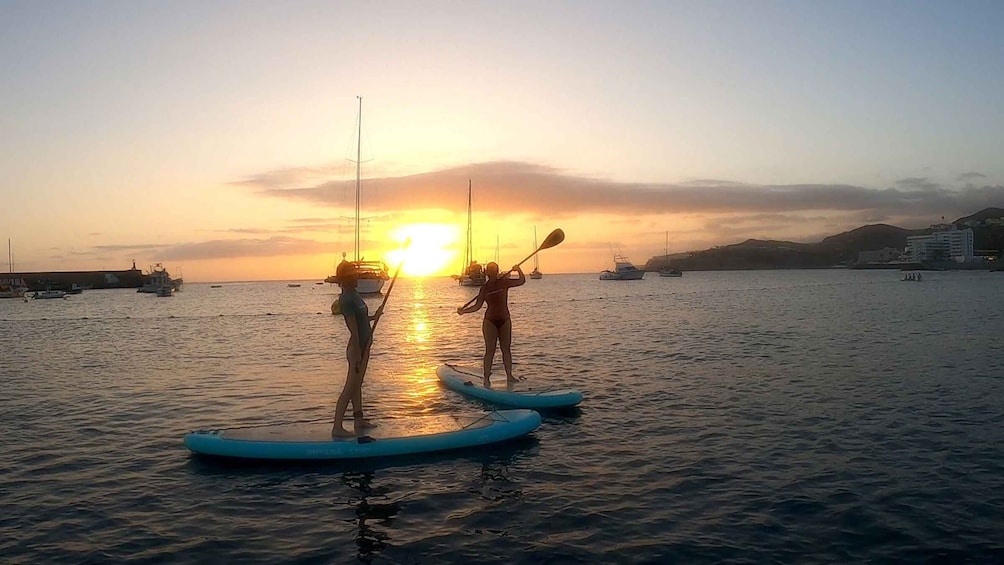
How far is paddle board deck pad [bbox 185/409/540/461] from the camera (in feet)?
33.2

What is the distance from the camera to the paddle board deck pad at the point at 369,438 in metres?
10.1

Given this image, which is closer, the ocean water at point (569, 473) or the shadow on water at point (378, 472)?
the ocean water at point (569, 473)

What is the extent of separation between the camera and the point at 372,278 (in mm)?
78250

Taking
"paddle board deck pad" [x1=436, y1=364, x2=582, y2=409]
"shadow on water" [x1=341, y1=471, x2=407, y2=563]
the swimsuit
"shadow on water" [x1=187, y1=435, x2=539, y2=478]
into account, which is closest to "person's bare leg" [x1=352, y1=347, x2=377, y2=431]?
"shadow on water" [x1=187, y1=435, x2=539, y2=478]

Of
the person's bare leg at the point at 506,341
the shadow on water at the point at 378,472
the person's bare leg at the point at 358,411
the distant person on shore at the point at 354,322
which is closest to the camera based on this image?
the shadow on water at the point at 378,472

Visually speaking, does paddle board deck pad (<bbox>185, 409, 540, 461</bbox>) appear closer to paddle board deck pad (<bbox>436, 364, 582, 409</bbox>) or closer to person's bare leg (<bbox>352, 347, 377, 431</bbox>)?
person's bare leg (<bbox>352, 347, 377, 431</bbox>)

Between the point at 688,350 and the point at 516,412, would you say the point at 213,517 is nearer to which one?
the point at 516,412

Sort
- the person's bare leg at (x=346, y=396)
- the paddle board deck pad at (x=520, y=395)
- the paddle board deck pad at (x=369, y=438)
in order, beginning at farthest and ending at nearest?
the paddle board deck pad at (x=520, y=395)
the person's bare leg at (x=346, y=396)
the paddle board deck pad at (x=369, y=438)

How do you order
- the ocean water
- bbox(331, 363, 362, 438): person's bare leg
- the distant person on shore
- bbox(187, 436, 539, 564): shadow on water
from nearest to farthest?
the ocean water → bbox(187, 436, 539, 564): shadow on water → the distant person on shore → bbox(331, 363, 362, 438): person's bare leg

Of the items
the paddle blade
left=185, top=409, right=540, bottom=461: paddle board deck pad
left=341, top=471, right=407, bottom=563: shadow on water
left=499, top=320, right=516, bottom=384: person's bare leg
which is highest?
the paddle blade

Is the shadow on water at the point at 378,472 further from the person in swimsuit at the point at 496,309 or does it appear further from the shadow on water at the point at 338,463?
the person in swimsuit at the point at 496,309

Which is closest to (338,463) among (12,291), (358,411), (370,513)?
(358,411)

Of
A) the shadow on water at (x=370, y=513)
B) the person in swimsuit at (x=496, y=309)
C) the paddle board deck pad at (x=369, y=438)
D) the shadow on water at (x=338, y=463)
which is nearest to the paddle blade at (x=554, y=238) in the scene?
the person in swimsuit at (x=496, y=309)

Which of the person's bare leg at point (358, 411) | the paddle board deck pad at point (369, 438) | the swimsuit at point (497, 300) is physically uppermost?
the swimsuit at point (497, 300)
